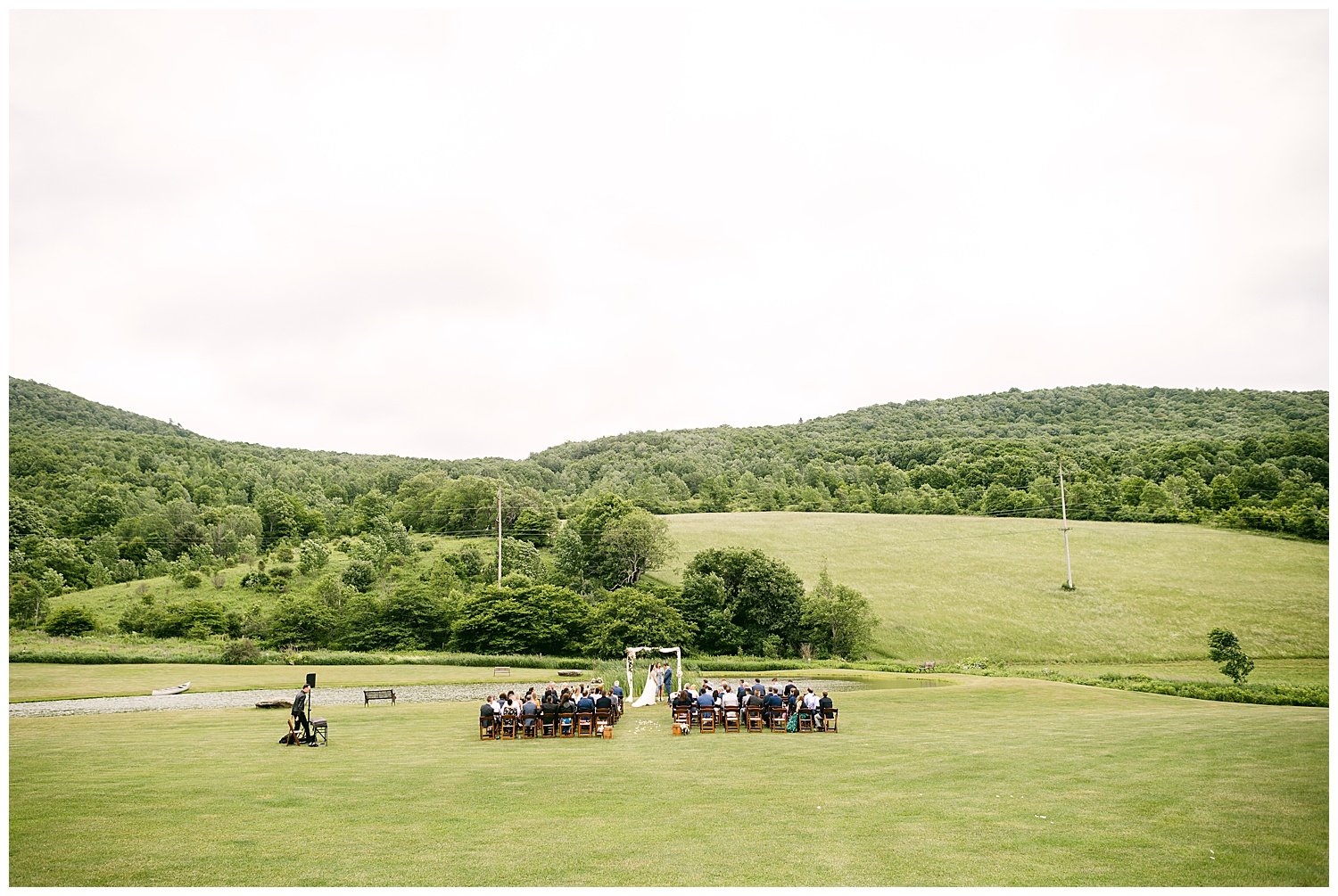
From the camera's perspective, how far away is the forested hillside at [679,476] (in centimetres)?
8400

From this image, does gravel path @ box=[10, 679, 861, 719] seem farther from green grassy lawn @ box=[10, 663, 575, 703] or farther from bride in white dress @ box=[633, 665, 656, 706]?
bride in white dress @ box=[633, 665, 656, 706]

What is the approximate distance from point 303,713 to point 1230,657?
3934cm

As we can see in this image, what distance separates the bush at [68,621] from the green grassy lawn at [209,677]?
1699cm

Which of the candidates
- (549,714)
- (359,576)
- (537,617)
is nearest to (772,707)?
(549,714)

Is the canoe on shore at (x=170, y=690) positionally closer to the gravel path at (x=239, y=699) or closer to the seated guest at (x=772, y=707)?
the gravel path at (x=239, y=699)

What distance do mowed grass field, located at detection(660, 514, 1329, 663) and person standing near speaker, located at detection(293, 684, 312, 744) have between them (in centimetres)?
5140

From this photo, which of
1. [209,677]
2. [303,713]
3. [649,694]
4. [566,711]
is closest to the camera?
[303,713]

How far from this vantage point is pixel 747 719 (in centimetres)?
2356

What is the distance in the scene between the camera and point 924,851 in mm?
9914

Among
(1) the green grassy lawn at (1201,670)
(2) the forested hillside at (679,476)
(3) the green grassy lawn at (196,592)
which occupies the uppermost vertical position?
(2) the forested hillside at (679,476)

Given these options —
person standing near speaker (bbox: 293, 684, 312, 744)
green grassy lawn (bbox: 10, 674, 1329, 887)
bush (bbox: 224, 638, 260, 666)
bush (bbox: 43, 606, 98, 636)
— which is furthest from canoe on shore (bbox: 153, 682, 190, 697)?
bush (bbox: 43, 606, 98, 636)

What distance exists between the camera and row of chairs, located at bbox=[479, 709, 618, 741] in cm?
2192

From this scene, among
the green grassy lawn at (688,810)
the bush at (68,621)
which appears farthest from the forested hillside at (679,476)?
the green grassy lawn at (688,810)

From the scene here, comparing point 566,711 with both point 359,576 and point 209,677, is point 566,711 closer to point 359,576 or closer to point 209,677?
point 209,677
